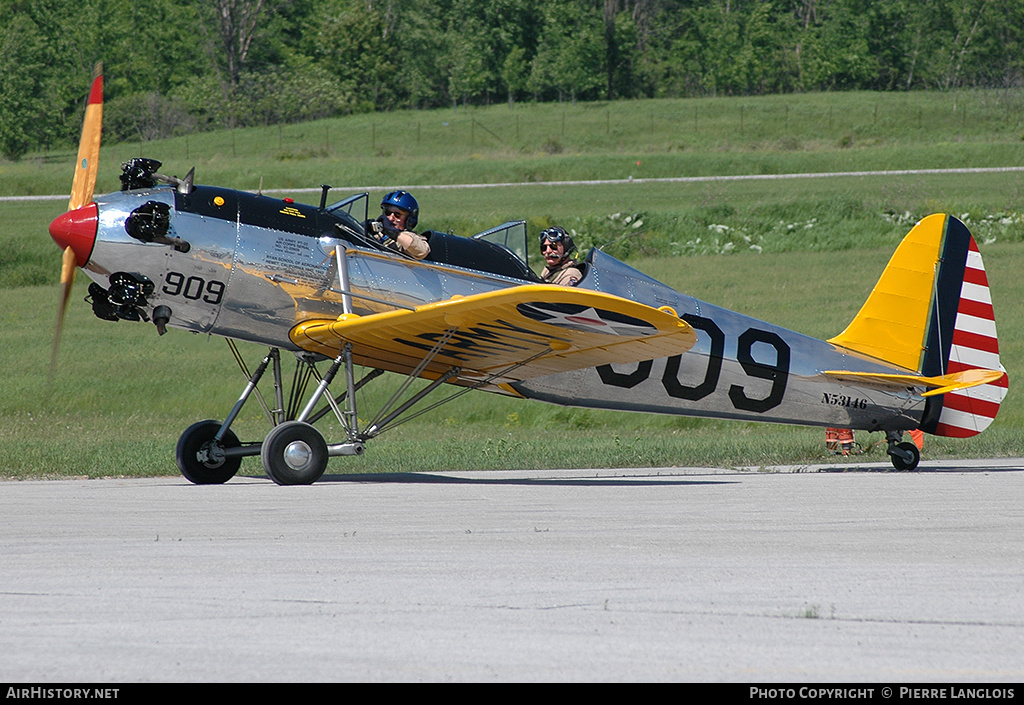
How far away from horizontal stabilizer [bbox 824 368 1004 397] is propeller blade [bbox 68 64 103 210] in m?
7.93

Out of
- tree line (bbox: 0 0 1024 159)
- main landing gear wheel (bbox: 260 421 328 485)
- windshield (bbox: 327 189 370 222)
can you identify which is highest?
tree line (bbox: 0 0 1024 159)

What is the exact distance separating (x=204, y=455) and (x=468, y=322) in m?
3.18

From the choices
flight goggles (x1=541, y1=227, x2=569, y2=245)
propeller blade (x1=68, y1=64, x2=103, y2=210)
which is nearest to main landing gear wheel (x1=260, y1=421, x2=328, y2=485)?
propeller blade (x1=68, y1=64, x2=103, y2=210)

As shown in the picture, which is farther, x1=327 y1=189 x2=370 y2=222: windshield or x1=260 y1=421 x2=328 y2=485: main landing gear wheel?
x1=327 y1=189 x2=370 y2=222: windshield

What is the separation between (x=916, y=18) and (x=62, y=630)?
3372 inches

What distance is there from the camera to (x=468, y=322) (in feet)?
31.6

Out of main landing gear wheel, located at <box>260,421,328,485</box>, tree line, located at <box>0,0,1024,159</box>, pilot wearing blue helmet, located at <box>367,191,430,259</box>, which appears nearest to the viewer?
A: main landing gear wheel, located at <box>260,421,328,485</box>

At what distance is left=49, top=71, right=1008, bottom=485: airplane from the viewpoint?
9570 mm

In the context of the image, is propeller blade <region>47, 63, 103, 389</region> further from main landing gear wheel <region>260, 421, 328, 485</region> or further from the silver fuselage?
main landing gear wheel <region>260, 421, 328, 485</region>

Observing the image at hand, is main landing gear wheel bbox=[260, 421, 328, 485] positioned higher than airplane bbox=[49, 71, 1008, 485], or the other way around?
airplane bbox=[49, 71, 1008, 485]

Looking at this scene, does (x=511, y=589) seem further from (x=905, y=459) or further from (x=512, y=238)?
(x=905, y=459)

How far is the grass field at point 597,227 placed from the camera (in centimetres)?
1628

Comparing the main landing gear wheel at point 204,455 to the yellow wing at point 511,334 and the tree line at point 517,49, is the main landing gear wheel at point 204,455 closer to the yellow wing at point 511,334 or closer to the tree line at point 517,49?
the yellow wing at point 511,334

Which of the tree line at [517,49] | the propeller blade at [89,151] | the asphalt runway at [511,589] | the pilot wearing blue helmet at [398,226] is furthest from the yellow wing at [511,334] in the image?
the tree line at [517,49]
